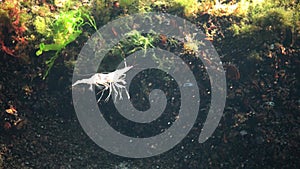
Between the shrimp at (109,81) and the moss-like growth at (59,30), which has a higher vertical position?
the moss-like growth at (59,30)

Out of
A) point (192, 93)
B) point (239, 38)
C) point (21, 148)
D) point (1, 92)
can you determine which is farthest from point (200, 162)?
point (1, 92)

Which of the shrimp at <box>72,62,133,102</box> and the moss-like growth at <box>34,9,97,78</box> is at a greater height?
the moss-like growth at <box>34,9,97,78</box>

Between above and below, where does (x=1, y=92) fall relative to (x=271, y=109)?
above

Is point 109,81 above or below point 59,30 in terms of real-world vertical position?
below

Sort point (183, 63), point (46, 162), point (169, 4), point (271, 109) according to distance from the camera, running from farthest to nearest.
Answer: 1. point (169, 4)
2. point (183, 63)
3. point (271, 109)
4. point (46, 162)

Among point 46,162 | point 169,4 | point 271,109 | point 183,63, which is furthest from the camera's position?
point 169,4

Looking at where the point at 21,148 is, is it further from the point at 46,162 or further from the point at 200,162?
the point at 200,162

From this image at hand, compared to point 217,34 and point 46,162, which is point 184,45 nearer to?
point 217,34

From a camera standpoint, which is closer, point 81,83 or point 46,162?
point 46,162

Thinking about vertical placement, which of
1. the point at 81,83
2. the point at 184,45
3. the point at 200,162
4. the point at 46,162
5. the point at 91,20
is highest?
the point at 91,20
